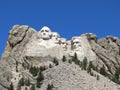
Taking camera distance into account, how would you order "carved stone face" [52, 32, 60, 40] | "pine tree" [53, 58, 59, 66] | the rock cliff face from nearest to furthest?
the rock cliff face, "pine tree" [53, 58, 59, 66], "carved stone face" [52, 32, 60, 40]

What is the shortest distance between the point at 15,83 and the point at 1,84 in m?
1.65

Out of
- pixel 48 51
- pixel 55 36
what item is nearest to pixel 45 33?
pixel 55 36

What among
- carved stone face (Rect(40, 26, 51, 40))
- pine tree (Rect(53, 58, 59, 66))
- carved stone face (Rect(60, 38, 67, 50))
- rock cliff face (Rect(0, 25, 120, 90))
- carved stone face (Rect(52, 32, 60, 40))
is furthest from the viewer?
carved stone face (Rect(60, 38, 67, 50))

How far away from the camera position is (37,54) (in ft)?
278

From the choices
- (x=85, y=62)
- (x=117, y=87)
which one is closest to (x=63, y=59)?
(x=85, y=62)

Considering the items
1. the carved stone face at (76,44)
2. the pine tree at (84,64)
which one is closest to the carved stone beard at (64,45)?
the carved stone face at (76,44)

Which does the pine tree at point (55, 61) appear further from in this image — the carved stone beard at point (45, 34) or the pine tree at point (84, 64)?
the carved stone beard at point (45, 34)

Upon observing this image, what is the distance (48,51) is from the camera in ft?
279

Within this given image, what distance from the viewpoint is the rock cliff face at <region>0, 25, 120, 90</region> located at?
8162 cm

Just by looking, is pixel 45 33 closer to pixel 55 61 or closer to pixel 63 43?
pixel 63 43

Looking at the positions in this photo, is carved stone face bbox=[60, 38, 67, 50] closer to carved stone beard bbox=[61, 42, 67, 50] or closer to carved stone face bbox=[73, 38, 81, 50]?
carved stone beard bbox=[61, 42, 67, 50]

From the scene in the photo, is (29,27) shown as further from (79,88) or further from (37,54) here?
(79,88)

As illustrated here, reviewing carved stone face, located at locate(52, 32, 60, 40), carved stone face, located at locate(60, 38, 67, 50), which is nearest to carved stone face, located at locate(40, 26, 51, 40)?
carved stone face, located at locate(52, 32, 60, 40)

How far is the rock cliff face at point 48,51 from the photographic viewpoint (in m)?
81.6
